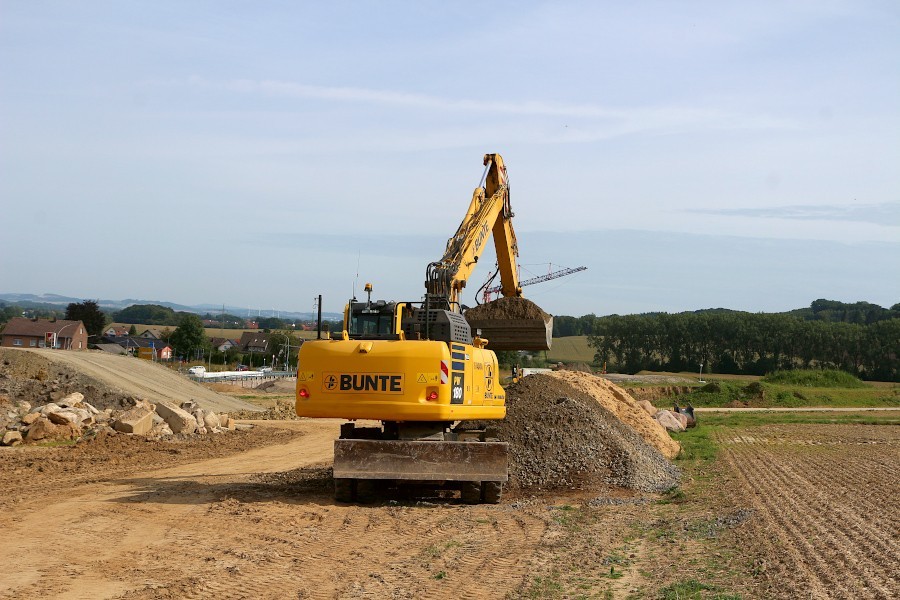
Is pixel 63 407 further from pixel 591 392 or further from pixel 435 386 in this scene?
pixel 435 386

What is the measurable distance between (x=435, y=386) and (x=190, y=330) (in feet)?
348

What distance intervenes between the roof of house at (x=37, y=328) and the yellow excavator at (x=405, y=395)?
90.6 metres

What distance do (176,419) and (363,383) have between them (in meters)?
15.4

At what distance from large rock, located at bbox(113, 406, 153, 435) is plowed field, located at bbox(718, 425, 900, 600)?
15.3 m

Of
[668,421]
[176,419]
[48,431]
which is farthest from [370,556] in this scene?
[668,421]

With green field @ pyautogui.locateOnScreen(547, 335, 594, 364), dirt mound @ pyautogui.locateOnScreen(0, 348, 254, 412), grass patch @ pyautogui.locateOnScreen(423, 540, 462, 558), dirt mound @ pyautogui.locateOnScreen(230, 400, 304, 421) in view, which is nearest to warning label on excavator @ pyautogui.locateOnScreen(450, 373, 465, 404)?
grass patch @ pyautogui.locateOnScreen(423, 540, 462, 558)

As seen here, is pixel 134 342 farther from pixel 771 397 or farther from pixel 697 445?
pixel 697 445

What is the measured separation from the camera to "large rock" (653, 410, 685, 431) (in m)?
35.9

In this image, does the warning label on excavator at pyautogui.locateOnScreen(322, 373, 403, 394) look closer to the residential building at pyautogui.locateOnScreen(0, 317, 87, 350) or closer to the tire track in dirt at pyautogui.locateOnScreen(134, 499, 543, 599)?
the tire track in dirt at pyautogui.locateOnScreen(134, 499, 543, 599)

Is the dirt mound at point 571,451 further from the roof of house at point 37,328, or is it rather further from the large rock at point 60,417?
the roof of house at point 37,328

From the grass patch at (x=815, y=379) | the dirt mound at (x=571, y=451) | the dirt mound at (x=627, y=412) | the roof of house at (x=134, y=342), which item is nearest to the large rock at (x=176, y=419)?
the dirt mound at (x=627, y=412)

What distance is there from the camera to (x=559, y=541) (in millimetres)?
11570

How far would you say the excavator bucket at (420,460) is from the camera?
14.3 meters

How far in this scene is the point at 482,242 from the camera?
827 inches
